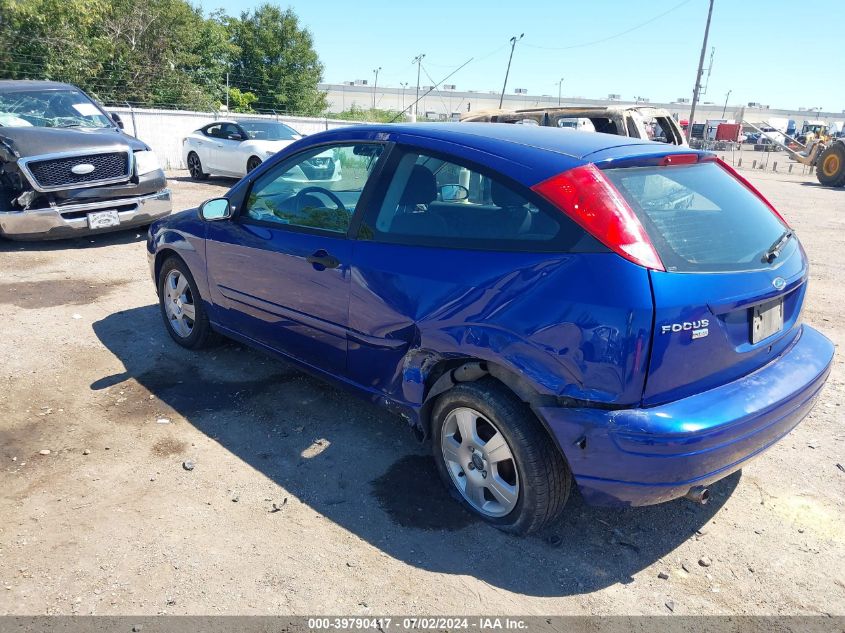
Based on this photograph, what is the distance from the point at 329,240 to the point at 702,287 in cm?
190

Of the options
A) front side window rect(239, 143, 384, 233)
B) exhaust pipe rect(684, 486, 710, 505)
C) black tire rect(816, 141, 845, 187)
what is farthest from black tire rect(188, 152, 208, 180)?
black tire rect(816, 141, 845, 187)

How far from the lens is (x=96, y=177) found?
841cm

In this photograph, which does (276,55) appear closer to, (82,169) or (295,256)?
(82,169)

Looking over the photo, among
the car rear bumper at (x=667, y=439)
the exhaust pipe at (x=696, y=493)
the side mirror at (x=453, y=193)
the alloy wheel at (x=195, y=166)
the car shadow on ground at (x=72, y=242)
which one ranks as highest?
the side mirror at (x=453, y=193)

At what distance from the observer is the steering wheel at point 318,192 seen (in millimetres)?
3605

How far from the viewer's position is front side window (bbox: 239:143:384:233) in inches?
140

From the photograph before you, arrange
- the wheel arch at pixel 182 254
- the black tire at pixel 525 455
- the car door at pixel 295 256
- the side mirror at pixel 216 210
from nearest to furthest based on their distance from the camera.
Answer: the black tire at pixel 525 455, the car door at pixel 295 256, the side mirror at pixel 216 210, the wheel arch at pixel 182 254

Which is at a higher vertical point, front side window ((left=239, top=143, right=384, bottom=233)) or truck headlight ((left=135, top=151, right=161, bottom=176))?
front side window ((left=239, top=143, right=384, bottom=233))

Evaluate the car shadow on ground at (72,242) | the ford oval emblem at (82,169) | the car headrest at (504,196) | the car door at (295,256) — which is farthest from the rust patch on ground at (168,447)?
the car shadow on ground at (72,242)

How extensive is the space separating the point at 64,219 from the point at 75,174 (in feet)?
1.97

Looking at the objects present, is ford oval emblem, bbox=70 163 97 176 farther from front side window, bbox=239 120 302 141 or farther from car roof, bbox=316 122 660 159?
front side window, bbox=239 120 302 141

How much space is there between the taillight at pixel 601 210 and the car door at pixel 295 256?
1.18 meters

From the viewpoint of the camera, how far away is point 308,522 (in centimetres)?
309

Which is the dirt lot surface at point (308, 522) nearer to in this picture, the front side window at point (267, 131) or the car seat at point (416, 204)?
the car seat at point (416, 204)
